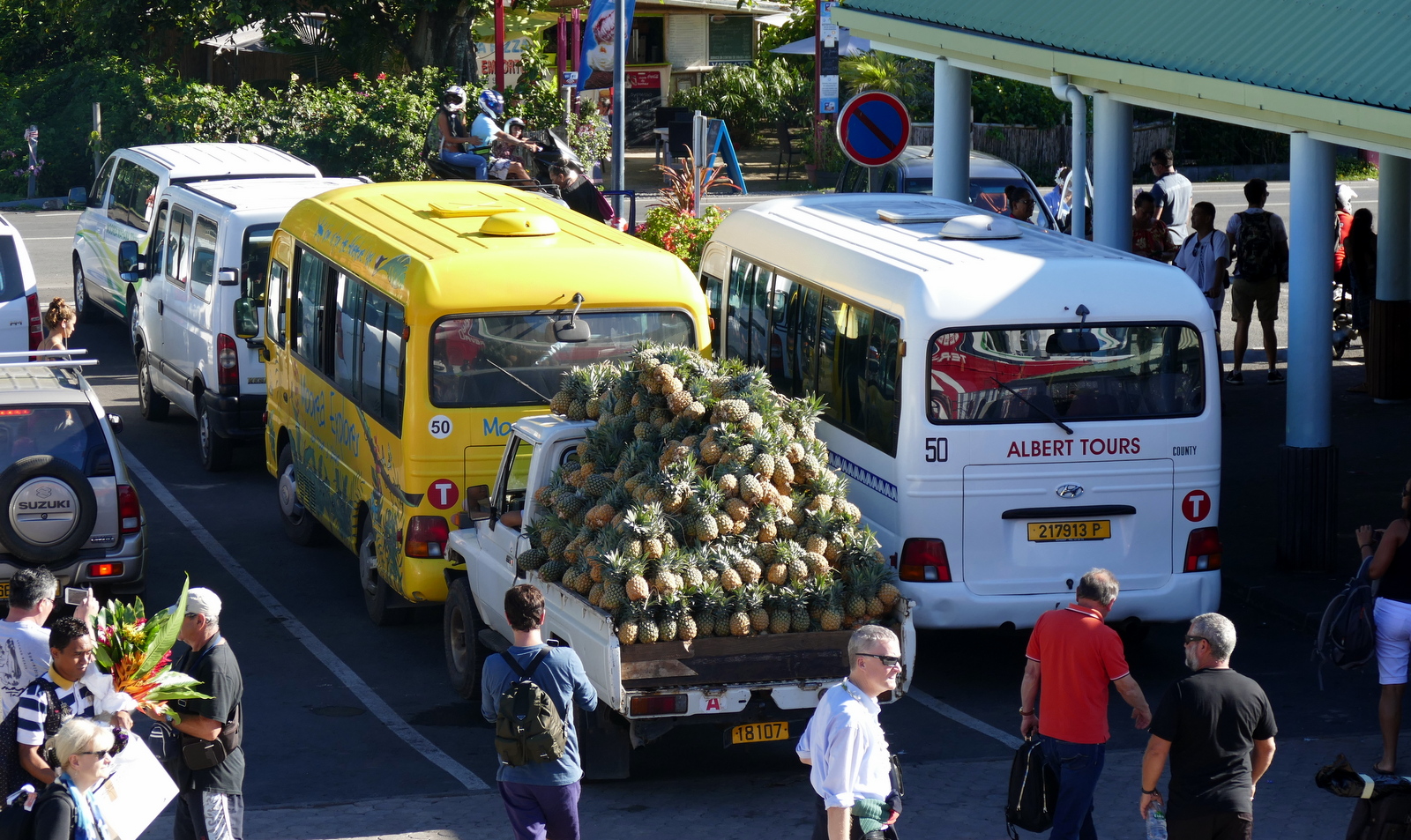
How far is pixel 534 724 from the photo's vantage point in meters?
6.94

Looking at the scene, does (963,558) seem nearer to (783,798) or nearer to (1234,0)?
(783,798)

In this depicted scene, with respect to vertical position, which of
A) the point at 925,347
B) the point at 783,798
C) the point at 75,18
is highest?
the point at 75,18

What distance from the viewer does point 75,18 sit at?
123 feet

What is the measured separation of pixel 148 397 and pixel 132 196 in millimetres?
3080

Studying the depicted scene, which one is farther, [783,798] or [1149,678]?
[1149,678]

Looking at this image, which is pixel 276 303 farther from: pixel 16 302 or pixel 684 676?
pixel 684 676

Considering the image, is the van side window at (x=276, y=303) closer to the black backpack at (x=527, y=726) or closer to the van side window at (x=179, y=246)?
the van side window at (x=179, y=246)

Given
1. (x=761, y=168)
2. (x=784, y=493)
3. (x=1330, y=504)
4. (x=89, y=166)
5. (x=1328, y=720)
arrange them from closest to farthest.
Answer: (x=784, y=493), (x=1328, y=720), (x=1330, y=504), (x=89, y=166), (x=761, y=168)

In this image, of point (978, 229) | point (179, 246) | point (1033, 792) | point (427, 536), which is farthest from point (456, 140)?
point (1033, 792)

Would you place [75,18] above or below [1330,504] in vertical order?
above

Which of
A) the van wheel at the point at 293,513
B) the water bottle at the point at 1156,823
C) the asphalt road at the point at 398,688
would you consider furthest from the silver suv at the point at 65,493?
the water bottle at the point at 1156,823

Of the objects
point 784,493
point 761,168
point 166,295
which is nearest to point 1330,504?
point 784,493

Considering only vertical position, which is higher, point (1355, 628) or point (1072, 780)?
point (1355, 628)

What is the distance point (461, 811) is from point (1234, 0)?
8.80 metres
